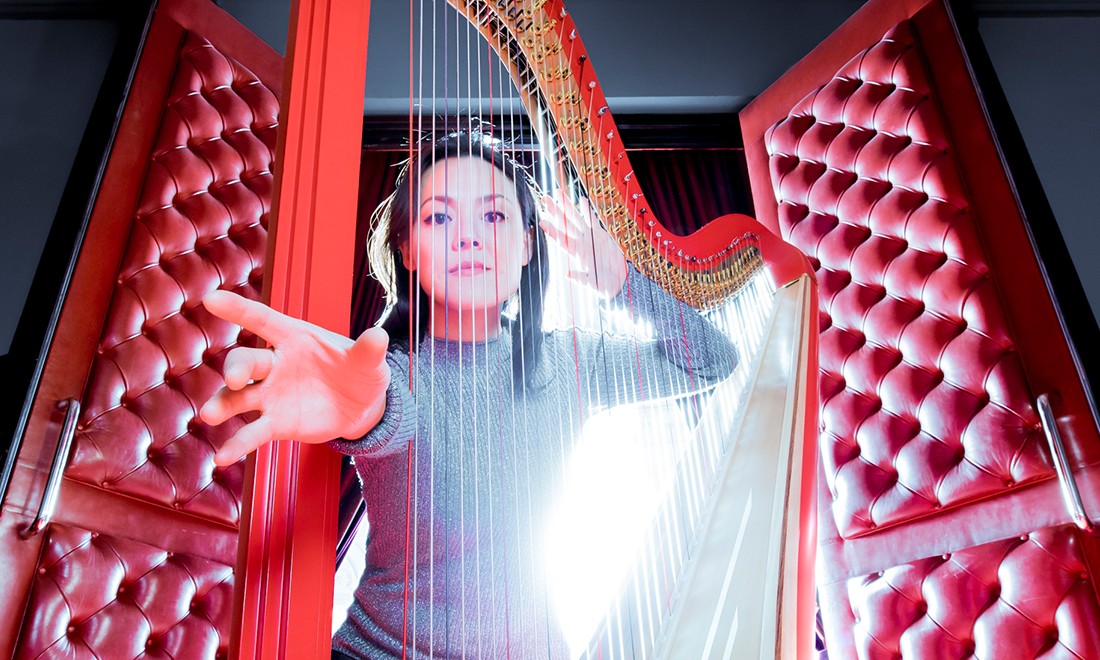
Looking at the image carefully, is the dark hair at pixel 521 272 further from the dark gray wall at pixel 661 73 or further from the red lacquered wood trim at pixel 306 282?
the dark gray wall at pixel 661 73

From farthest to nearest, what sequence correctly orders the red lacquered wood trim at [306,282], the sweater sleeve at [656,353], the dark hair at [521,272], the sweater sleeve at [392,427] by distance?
the sweater sleeve at [656,353], the dark hair at [521,272], the sweater sleeve at [392,427], the red lacquered wood trim at [306,282]

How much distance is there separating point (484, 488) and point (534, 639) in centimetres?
24

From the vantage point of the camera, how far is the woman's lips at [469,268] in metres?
1.18

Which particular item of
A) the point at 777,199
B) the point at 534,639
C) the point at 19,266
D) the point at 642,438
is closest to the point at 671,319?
the point at 642,438

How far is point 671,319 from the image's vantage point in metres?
1.61

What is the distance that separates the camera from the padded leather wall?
1.79m

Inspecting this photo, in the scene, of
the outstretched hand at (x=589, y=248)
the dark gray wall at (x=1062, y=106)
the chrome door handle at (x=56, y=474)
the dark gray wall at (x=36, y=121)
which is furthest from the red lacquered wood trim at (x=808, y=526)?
the dark gray wall at (x=36, y=121)

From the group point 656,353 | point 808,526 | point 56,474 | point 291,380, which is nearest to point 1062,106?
point 656,353

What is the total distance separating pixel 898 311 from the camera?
205 centimetres

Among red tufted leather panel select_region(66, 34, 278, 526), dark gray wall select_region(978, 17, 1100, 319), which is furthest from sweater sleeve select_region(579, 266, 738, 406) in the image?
dark gray wall select_region(978, 17, 1100, 319)

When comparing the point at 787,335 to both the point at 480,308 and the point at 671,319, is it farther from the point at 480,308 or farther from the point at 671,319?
the point at 480,308

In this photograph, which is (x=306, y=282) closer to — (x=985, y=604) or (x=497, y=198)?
(x=497, y=198)

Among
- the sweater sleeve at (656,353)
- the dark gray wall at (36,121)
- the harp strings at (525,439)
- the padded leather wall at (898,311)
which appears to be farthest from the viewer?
the dark gray wall at (36,121)

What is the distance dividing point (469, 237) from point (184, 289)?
1229 mm
